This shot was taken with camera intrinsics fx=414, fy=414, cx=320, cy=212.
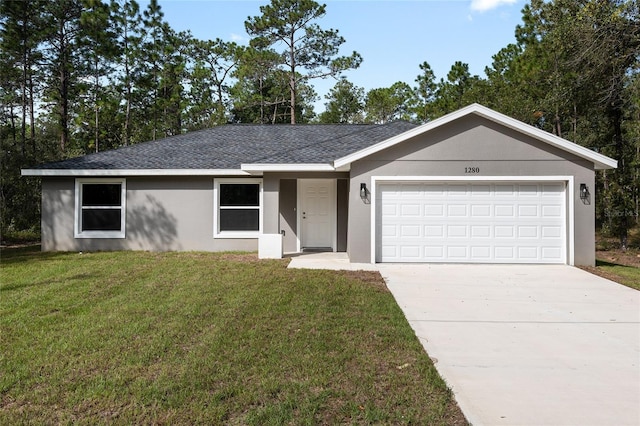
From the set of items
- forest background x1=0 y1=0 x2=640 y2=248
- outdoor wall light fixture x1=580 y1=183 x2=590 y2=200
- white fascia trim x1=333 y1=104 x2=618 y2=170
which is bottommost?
outdoor wall light fixture x1=580 y1=183 x2=590 y2=200

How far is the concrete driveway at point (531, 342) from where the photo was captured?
3482mm

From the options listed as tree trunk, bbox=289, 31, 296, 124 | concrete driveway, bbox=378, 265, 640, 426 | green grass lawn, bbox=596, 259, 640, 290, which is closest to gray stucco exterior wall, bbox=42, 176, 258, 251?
concrete driveway, bbox=378, 265, 640, 426

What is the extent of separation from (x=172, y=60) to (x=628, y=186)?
27.6 m

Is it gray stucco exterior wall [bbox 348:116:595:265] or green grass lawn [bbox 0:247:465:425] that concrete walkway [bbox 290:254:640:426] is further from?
gray stucco exterior wall [bbox 348:116:595:265]

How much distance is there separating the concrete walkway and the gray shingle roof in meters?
4.66

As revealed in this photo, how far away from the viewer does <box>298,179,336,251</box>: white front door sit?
12492mm

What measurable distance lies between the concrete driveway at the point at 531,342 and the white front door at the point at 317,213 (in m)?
3.94

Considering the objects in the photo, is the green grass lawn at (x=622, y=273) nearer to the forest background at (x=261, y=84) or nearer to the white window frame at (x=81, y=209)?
the forest background at (x=261, y=84)

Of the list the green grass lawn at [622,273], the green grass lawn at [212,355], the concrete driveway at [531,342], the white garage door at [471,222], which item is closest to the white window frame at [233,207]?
→ the white garage door at [471,222]

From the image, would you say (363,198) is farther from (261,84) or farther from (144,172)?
(261,84)

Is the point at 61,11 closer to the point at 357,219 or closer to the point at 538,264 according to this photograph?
the point at 357,219

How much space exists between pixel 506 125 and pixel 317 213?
5.70 m

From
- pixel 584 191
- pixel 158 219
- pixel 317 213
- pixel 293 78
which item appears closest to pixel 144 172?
pixel 158 219

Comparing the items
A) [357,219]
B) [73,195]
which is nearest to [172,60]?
[73,195]
